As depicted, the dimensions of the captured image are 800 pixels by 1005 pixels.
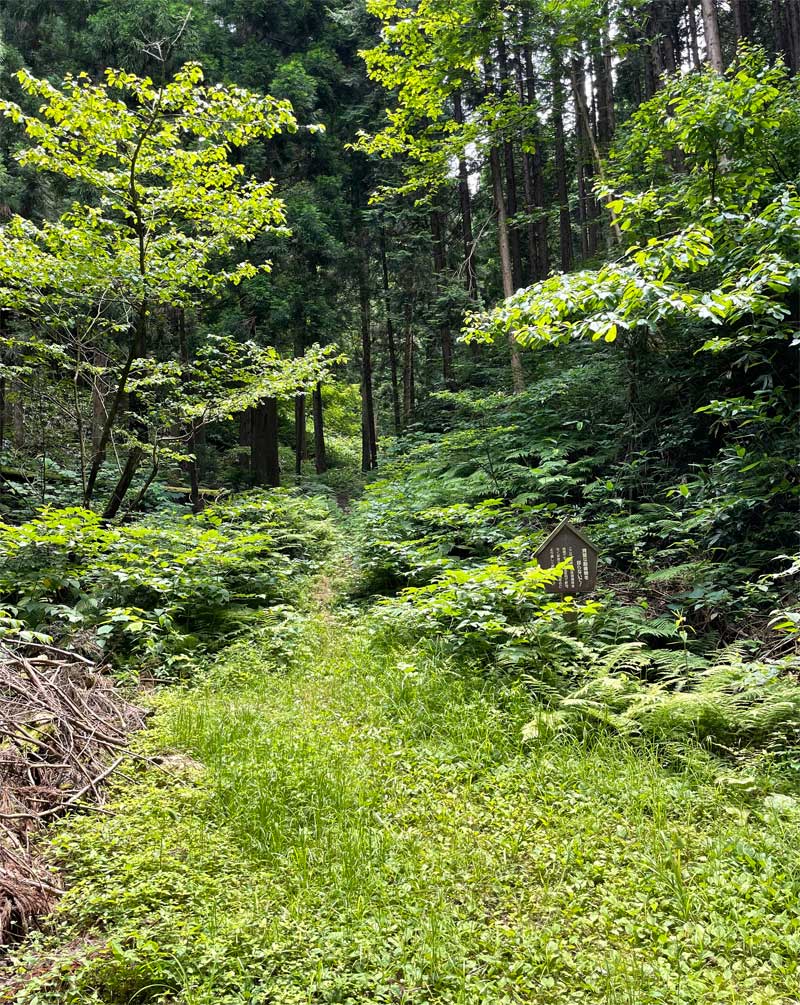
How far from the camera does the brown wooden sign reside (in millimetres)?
5012

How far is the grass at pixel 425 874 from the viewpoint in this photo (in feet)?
6.99

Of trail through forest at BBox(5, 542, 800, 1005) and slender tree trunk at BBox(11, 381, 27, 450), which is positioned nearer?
trail through forest at BBox(5, 542, 800, 1005)

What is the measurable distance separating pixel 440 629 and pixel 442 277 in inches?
544

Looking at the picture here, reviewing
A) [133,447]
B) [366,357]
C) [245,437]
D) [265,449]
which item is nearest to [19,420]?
[265,449]

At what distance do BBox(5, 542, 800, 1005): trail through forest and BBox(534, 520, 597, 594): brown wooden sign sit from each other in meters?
1.25

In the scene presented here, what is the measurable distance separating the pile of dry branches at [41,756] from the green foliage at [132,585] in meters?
0.97

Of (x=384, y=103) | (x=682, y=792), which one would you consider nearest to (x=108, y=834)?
(x=682, y=792)

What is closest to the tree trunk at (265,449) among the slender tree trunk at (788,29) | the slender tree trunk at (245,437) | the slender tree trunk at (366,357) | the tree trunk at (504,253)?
the slender tree trunk at (245,437)

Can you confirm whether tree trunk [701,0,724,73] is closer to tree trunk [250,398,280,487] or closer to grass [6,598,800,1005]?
grass [6,598,800,1005]

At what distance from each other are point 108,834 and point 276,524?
6.75 meters

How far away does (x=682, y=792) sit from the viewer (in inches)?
124

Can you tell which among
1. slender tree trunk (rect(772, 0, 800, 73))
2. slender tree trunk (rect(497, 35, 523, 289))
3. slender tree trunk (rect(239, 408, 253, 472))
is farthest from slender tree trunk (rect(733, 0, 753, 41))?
slender tree trunk (rect(239, 408, 253, 472))

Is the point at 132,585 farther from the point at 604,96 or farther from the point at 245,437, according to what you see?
the point at 604,96

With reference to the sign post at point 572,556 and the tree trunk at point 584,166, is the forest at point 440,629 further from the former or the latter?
the tree trunk at point 584,166
